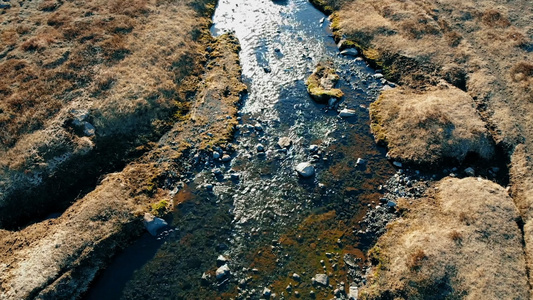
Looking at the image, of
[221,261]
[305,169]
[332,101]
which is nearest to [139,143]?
[221,261]

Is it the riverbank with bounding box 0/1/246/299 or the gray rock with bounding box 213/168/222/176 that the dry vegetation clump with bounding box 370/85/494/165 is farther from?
the riverbank with bounding box 0/1/246/299

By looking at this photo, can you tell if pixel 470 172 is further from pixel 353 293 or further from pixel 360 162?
pixel 353 293

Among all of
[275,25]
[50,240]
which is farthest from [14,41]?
[275,25]

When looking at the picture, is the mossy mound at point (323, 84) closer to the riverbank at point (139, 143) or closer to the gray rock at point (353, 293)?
the riverbank at point (139, 143)

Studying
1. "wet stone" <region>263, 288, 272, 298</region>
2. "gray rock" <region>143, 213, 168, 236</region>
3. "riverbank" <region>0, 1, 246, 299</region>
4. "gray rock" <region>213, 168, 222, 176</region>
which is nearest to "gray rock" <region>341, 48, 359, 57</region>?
"riverbank" <region>0, 1, 246, 299</region>

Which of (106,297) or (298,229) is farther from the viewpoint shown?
(298,229)

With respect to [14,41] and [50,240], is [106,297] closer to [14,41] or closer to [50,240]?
[50,240]
